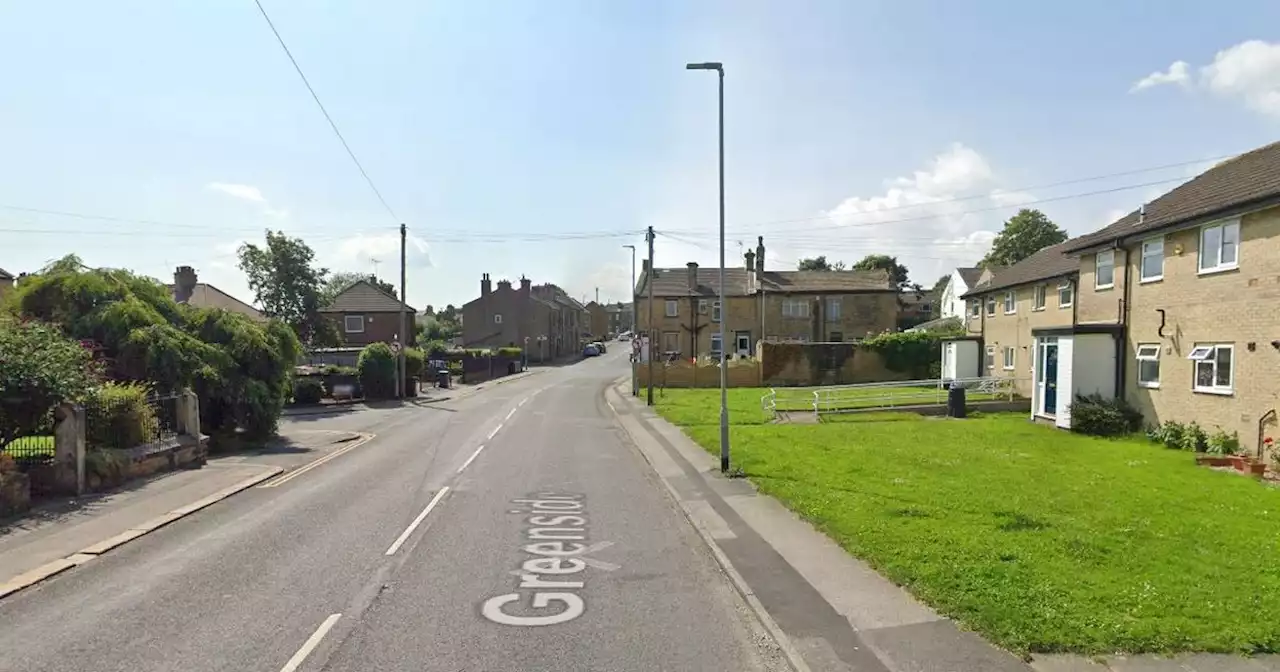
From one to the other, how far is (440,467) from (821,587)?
10.8 meters

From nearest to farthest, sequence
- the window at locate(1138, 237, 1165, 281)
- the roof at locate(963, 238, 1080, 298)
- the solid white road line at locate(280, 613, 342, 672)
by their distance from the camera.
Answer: the solid white road line at locate(280, 613, 342, 672)
the window at locate(1138, 237, 1165, 281)
the roof at locate(963, 238, 1080, 298)

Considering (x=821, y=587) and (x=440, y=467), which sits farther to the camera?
(x=440, y=467)

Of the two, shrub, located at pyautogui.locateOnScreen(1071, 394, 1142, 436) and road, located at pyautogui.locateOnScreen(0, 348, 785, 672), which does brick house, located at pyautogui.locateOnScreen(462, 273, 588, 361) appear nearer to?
shrub, located at pyautogui.locateOnScreen(1071, 394, 1142, 436)

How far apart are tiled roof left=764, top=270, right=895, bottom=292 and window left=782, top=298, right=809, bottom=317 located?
84 cm

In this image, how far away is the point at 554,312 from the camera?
308 feet

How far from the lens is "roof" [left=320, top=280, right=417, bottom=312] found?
62250 mm

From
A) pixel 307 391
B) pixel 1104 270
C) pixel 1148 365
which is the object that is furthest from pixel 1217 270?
pixel 307 391

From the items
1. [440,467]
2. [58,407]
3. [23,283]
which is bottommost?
[440,467]

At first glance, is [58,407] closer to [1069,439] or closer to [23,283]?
[23,283]

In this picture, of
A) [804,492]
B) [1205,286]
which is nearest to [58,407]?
[804,492]

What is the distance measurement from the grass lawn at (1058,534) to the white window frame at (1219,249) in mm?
4511

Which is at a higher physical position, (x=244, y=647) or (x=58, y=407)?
(x=58, y=407)

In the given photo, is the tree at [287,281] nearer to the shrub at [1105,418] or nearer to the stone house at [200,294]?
the stone house at [200,294]

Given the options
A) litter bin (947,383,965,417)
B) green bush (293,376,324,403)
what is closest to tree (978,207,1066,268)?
litter bin (947,383,965,417)
